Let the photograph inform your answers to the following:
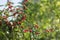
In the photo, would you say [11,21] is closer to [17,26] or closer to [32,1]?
[17,26]

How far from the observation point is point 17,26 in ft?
10.1

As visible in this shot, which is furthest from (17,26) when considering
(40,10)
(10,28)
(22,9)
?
(40,10)

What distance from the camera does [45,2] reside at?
349 centimetres

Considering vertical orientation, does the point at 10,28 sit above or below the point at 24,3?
below

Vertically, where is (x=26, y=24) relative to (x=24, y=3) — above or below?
below

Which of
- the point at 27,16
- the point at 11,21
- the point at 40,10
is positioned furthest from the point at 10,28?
the point at 40,10

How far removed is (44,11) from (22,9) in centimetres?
37

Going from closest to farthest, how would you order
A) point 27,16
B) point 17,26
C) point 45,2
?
point 17,26 < point 27,16 < point 45,2

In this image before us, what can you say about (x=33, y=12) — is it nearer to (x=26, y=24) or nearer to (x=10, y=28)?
(x=26, y=24)

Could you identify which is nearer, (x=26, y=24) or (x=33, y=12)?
(x=26, y=24)

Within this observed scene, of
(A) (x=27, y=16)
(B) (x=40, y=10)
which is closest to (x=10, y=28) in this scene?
(A) (x=27, y=16)

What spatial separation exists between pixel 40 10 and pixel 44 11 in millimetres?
65

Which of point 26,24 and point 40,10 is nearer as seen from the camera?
point 26,24

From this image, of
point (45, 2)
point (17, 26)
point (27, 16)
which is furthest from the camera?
point (45, 2)
